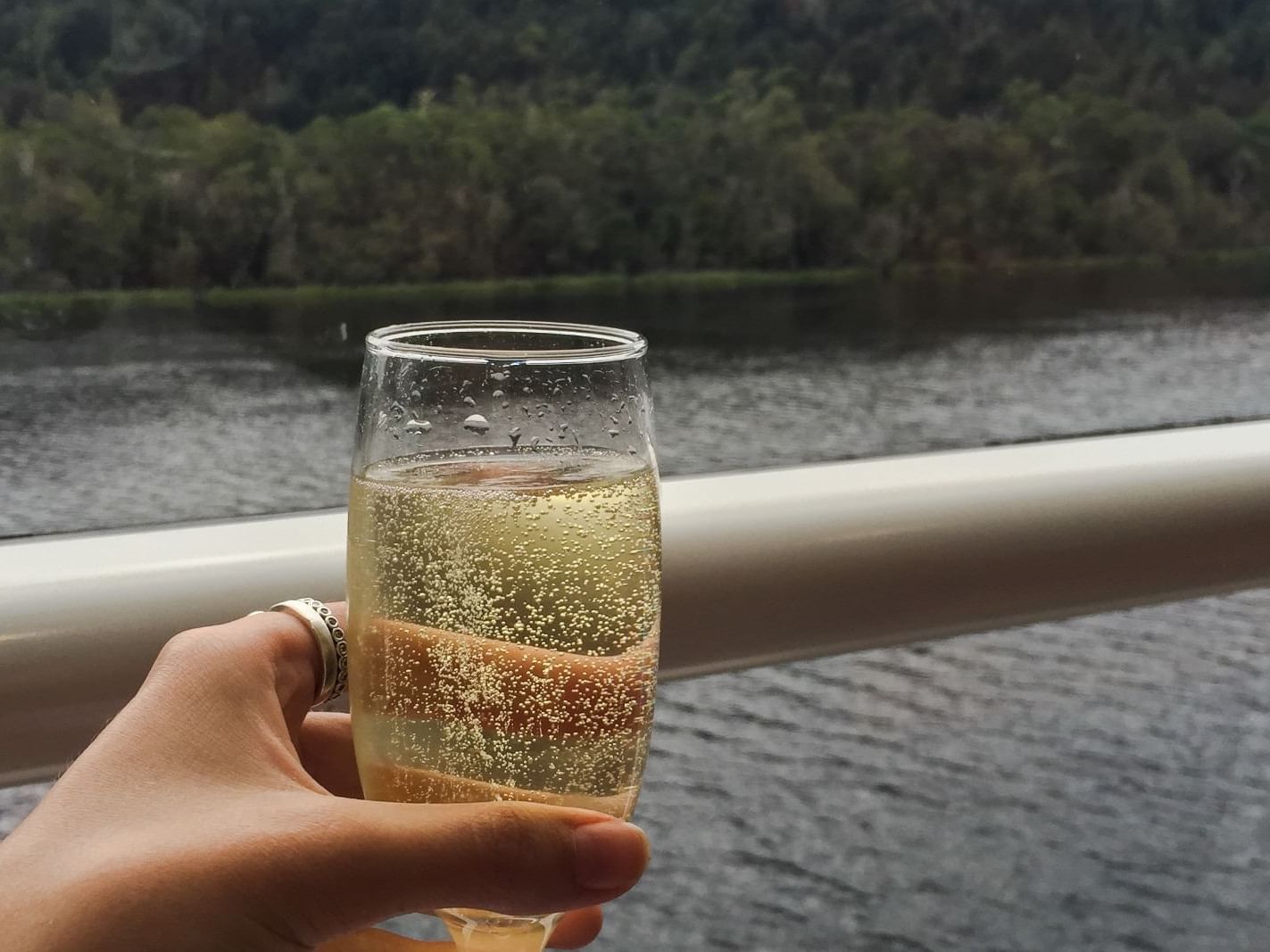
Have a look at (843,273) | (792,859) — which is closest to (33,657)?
(792,859)

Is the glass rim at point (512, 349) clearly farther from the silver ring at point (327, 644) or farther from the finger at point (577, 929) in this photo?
the finger at point (577, 929)

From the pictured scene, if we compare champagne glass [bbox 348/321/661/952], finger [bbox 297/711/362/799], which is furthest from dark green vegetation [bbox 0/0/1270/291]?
champagne glass [bbox 348/321/661/952]

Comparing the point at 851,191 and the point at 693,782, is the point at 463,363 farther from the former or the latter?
the point at 851,191

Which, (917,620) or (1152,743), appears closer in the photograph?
(917,620)

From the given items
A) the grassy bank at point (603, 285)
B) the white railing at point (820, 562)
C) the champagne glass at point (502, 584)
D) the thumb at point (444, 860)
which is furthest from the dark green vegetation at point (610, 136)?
the thumb at point (444, 860)

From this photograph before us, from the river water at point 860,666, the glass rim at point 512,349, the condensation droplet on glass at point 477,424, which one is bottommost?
the river water at point 860,666
